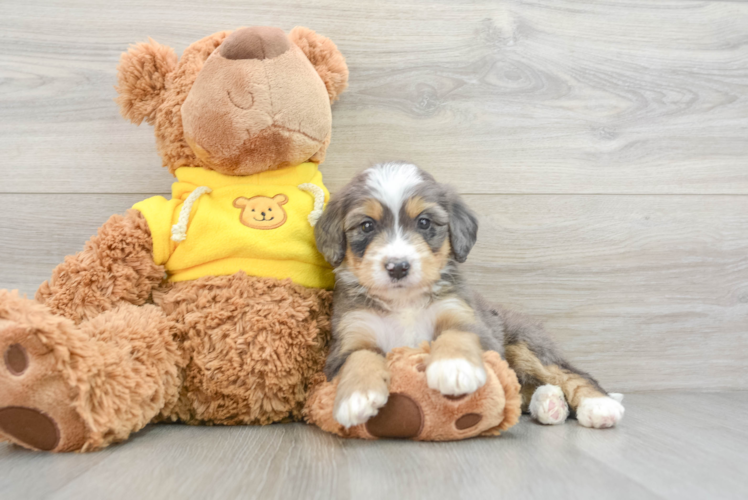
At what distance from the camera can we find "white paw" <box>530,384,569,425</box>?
2.01 meters

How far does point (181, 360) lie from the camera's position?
1.87 metres

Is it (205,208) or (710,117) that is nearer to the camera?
(205,208)

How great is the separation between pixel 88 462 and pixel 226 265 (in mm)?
775

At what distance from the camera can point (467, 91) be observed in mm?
2658

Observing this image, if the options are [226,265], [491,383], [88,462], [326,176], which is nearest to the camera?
[88,462]

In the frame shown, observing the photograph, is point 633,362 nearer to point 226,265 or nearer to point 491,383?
point 491,383

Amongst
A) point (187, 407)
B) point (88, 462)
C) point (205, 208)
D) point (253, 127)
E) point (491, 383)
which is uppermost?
point (253, 127)

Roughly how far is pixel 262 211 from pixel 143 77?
70 cm

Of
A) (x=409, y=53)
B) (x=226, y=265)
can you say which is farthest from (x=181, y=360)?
(x=409, y=53)

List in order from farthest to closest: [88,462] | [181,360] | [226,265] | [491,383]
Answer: [226,265]
[181,360]
[491,383]
[88,462]

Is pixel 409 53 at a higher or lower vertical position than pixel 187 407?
higher

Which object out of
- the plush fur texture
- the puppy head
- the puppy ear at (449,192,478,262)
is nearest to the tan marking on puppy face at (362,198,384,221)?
the puppy head

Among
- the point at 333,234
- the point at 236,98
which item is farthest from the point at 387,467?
the point at 236,98

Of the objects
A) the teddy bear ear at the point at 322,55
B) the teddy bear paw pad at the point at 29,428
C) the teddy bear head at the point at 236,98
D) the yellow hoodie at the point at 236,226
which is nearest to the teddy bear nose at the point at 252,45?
the teddy bear head at the point at 236,98
